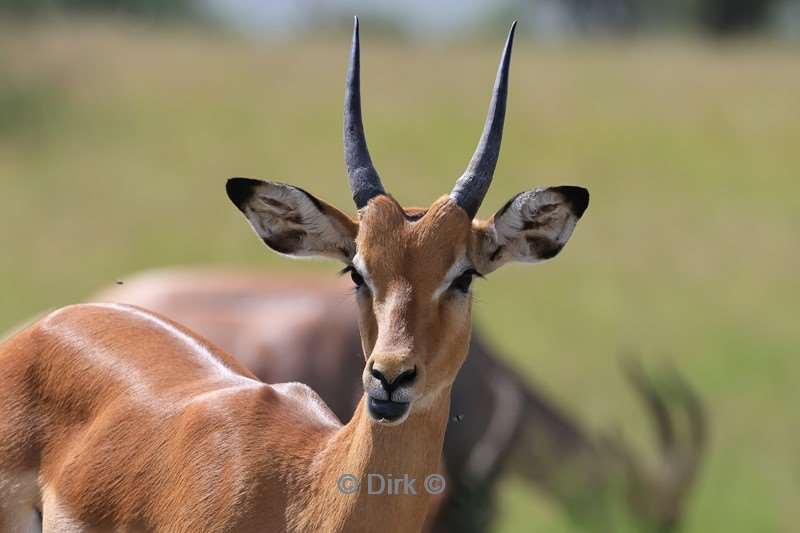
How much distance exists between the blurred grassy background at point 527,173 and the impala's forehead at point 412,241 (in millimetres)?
10675

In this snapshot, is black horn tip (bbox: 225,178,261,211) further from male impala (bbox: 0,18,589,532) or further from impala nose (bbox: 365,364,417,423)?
impala nose (bbox: 365,364,417,423)

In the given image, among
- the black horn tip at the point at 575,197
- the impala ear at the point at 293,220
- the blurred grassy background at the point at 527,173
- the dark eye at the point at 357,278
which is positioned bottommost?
the blurred grassy background at the point at 527,173

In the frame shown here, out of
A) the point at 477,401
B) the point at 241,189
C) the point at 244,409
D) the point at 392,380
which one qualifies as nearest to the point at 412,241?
the point at 392,380

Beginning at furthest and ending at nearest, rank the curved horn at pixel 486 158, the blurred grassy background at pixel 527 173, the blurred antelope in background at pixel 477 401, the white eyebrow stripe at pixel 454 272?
1. the blurred grassy background at pixel 527 173
2. the blurred antelope in background at pixel 477 401
3. the curved horn at pixel 486 158
4. the white eyebrow stripe at pixel 454 272

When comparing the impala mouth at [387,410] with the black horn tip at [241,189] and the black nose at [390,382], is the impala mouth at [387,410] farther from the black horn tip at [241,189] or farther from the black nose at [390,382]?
the black horn tip at [241,189]

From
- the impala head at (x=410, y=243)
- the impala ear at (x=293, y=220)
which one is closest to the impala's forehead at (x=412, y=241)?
the impala head at (x=410, y=243)

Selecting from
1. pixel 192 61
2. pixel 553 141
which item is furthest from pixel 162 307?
pixel 192 61

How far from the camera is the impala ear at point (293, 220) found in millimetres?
5906

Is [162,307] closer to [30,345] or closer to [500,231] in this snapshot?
[30,345]

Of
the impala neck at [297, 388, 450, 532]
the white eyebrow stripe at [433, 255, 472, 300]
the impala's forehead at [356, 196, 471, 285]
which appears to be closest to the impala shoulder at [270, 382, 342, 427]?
the impala neck at [297, 388, 450, 532]

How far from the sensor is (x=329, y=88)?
110ft

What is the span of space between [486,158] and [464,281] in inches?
18.7

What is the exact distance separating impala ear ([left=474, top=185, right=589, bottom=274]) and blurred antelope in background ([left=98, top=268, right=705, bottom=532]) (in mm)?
6231

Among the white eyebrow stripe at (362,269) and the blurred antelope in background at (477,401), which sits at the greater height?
the white eyebrow stripe at (362,269)
